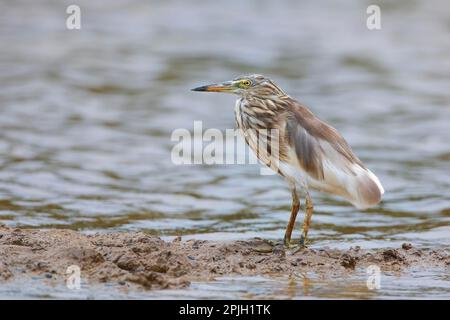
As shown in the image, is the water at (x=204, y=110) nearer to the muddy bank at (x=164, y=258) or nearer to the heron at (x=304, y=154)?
the muddy bank at (x=164, y=258)

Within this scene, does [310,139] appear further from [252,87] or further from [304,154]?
[252,87]

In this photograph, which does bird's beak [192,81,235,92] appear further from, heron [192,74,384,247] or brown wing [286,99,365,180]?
brown wing [286,99,365,180]

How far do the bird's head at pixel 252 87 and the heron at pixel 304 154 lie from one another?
0.10 metres

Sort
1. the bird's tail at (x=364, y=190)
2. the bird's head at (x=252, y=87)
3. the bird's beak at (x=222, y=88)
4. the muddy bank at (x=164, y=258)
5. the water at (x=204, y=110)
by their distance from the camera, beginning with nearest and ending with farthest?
the muddy bank at (x=164, y=258) < the bird's tail at (x=364, y=190) < the bird's head at (x=252, y=87) < the bird's beak at (x=222, y=88) < the water at (x=204, y=110)

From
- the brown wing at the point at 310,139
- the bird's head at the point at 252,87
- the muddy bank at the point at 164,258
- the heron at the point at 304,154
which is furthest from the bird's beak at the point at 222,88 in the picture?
the muddy bank at the point at 164,258

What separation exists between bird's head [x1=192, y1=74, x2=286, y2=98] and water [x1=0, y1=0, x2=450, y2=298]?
65.1 inches

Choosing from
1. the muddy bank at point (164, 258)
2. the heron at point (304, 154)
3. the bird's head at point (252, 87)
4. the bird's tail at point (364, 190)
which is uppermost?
the bird's head at point (252, 87)

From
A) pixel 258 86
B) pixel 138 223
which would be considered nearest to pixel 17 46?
pixel 138 223

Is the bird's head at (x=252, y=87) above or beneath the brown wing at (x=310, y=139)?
above

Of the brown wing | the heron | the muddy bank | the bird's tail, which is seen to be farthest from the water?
the brown wing

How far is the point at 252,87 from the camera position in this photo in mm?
8461

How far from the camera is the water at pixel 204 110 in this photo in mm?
10352

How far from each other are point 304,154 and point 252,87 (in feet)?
3.06

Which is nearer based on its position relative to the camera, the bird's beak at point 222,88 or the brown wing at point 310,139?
the brown wing at point 310,139
